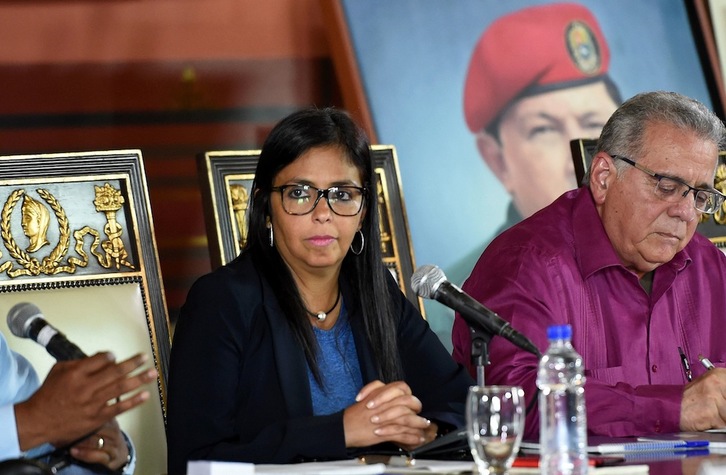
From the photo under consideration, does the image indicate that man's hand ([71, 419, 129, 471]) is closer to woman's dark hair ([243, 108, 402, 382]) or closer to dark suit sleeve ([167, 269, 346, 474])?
dark suit sleeve ([167, 269, 346, 474])

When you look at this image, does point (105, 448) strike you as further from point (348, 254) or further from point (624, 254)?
point (624, 254)

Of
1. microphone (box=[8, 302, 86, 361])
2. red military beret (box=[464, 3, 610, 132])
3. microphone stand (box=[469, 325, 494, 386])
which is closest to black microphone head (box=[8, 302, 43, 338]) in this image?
microphone (box=[8, 302, 86, 361])

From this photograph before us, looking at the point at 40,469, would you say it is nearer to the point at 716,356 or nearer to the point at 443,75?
the point at 716,356

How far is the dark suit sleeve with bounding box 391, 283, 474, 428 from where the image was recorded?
267 cm

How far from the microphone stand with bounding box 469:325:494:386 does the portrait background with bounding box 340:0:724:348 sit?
1.78m

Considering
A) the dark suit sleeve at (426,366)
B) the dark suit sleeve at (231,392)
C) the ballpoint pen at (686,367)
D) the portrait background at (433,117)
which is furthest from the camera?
the portrait background at (433,117)

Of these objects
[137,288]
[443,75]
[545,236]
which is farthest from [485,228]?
[137,288]

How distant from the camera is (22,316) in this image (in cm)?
267

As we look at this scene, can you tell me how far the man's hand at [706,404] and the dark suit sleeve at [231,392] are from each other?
2.70 feet

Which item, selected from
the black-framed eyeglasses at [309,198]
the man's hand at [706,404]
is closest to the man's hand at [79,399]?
the black-framed eyeglasses at [309,198]

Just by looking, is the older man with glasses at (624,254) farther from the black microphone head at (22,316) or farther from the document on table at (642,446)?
the black microphone head at (22,316)

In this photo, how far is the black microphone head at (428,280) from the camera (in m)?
2.15

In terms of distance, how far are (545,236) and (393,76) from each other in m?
1.24

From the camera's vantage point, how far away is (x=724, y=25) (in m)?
4.58
